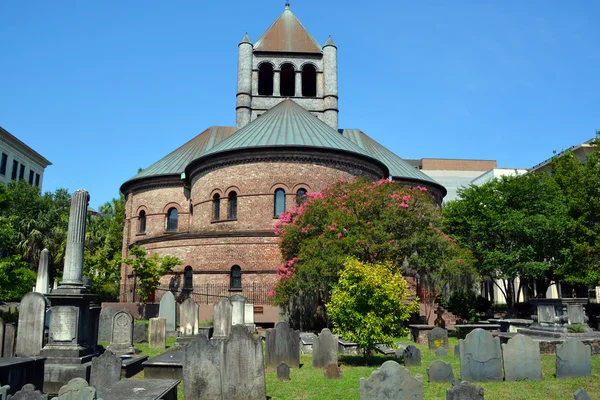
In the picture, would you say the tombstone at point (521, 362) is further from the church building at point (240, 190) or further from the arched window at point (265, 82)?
the arched window at point (265, 82)

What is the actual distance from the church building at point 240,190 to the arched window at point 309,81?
343 cm

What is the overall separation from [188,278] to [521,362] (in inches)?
796

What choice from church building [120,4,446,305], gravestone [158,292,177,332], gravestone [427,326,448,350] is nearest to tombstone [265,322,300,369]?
gravestone [427,326,448,350]

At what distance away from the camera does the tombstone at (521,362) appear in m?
11.1

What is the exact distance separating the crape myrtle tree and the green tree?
5.82 meters

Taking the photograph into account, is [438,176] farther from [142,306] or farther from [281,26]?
[142,306]

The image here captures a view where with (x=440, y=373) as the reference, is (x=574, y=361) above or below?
above

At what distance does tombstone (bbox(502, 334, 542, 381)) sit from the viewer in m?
11.1

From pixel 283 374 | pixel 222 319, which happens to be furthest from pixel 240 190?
pixel 283 374

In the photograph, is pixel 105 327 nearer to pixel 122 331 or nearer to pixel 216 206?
pixel 122 331

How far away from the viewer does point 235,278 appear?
87.4 ft

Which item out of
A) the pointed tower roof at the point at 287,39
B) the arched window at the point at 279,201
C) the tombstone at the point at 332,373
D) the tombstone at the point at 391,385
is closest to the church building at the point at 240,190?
the arched window at the point at 279,201

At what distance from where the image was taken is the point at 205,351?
30.7 feet

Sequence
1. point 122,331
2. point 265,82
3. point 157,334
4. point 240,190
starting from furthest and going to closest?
point 265,82, point 240,190, point 157,334, point 122,331
